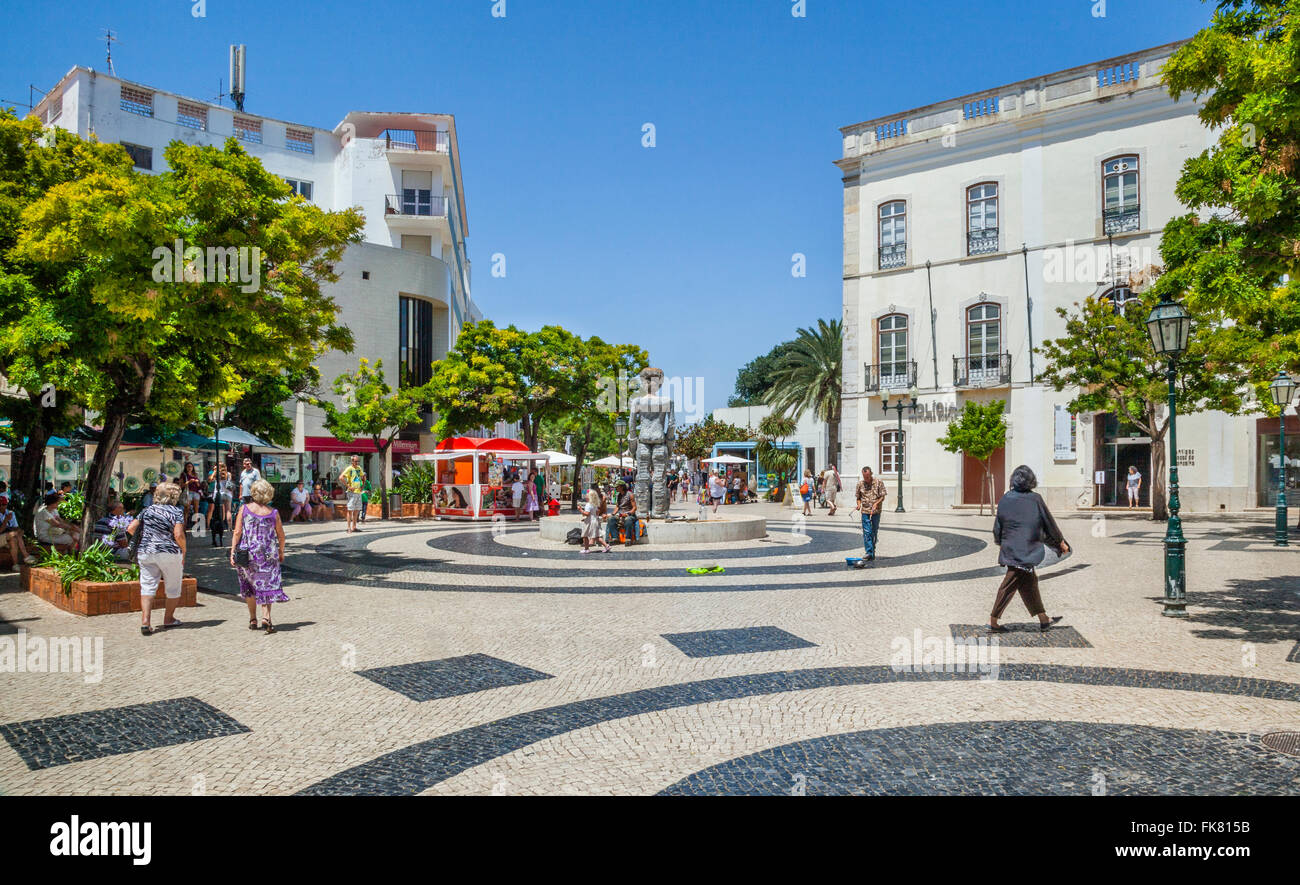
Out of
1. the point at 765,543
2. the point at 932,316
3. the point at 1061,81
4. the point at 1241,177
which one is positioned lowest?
the point at 765,543

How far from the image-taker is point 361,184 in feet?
145

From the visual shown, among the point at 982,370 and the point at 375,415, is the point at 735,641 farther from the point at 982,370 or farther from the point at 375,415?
the point at 982,370

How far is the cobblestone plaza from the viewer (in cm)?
443

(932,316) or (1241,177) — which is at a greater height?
(932,316)

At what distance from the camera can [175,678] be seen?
6473 millimetres

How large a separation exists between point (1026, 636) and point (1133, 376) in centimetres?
2011

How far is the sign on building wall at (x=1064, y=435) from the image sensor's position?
31.5 meters

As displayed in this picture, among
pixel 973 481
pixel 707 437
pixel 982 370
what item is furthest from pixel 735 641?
pixel 707 437

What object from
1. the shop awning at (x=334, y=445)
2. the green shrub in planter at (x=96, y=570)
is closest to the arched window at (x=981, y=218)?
the shop awning at (x=334, y=445)

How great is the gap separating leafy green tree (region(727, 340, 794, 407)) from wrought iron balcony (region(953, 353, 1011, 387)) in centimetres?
4222
